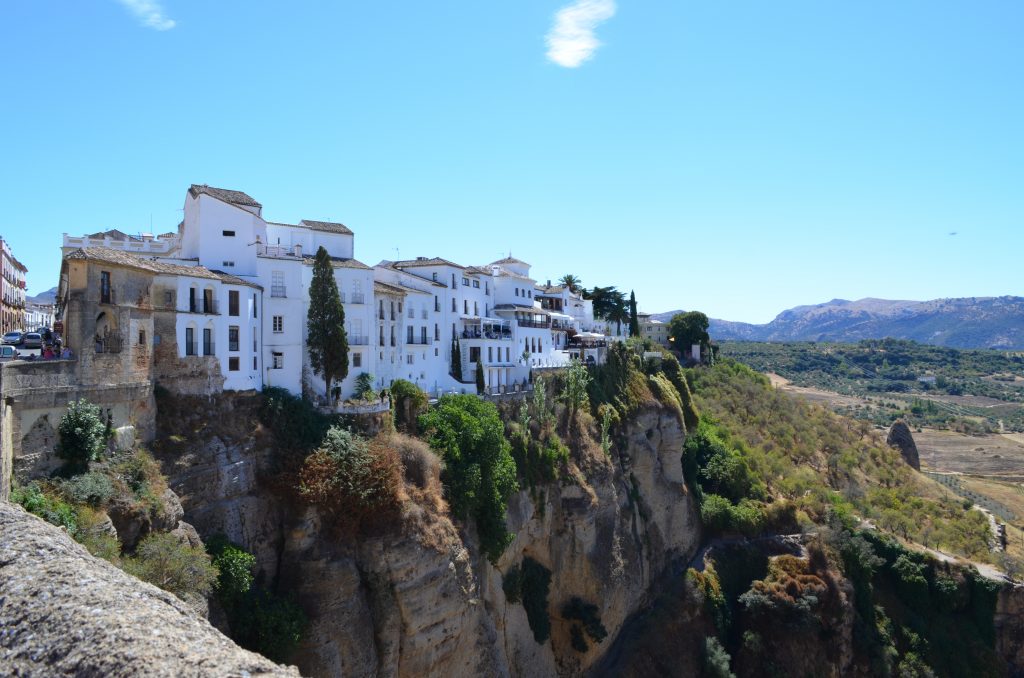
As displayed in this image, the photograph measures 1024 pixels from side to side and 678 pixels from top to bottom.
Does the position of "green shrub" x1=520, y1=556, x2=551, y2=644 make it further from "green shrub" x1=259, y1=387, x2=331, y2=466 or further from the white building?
"green shrub" x1=259, y1=387, x2=331, y2=466

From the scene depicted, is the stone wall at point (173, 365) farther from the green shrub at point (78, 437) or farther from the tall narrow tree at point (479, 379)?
the tall narrow tree at point (479, 379)

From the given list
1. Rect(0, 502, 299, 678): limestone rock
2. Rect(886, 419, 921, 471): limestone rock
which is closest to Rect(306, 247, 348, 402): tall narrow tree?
Rect(0, 502, 299, 678): limestone rock

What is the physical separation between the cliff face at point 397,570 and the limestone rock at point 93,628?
1353cm

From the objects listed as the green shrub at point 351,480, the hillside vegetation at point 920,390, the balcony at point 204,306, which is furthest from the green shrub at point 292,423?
the hillside vegetation at point 920,390

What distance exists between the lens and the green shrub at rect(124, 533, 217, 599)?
22.1 m

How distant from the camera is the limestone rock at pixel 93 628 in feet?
37.0

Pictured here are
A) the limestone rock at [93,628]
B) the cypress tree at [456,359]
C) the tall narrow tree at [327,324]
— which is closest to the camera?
the limestone rock at [93,628]

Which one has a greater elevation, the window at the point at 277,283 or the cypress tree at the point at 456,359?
the window at the point at 277,283

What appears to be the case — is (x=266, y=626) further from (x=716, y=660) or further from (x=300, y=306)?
(x=716, y=660)

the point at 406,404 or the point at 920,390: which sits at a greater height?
the point at 406,404

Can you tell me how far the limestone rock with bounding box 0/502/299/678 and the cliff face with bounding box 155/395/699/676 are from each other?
44.4 ft

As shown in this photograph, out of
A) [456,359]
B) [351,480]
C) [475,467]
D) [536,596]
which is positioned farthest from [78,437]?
[456,359]

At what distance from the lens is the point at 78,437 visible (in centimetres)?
2378

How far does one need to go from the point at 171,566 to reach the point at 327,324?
14644 mm
